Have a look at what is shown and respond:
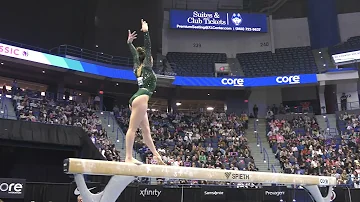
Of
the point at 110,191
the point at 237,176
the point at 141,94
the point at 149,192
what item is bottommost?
the point at 149,192

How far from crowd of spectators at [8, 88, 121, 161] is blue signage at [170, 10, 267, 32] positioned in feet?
42.6

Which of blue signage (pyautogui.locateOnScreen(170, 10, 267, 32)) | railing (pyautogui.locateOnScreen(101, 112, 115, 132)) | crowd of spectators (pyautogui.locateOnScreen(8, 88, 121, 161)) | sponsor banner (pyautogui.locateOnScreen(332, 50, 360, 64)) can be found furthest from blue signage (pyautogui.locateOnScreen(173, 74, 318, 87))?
crowd of spectators (pyautogui.locateOnScreen(8, 88, 121, 161))

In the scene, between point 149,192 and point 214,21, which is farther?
point 214,21

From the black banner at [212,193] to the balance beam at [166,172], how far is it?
21.2 ft

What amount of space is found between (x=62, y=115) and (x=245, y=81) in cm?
Result: 1247

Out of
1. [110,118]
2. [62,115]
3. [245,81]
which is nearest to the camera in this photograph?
[62,115]

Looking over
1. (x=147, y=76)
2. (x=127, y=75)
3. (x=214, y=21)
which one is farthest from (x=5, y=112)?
(x=214, y=21)

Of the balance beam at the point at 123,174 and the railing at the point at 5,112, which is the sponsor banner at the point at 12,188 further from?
the balance beam at the point at 123,174

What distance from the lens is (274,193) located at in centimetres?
1320

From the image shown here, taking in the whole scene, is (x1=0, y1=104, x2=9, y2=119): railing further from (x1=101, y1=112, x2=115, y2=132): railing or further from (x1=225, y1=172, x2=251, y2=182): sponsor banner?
(x1=225, y1=172, x2=251, y2=182): sponsor banner

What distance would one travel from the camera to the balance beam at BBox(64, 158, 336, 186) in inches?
166

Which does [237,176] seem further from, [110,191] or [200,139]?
Answer: [200,139]

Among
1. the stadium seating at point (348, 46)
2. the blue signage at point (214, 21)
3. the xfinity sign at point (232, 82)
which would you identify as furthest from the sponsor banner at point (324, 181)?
the blue signage at point (214, 21)

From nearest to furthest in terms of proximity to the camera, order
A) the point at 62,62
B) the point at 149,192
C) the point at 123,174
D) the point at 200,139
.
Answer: the point at 123,174
the point at 149,192
the point at 62,62
the point at 200,139
